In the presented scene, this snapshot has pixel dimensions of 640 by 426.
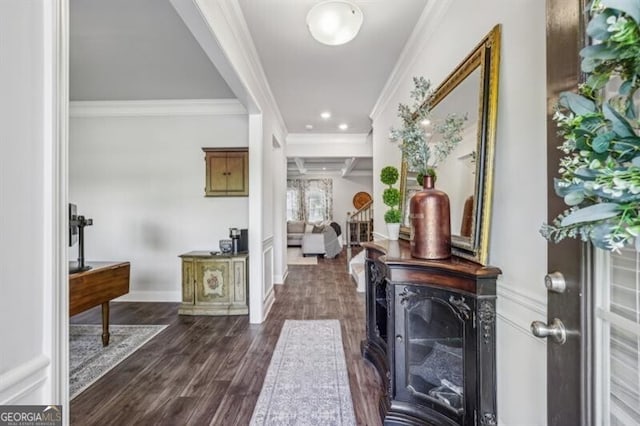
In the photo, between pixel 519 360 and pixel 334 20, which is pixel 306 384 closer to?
pixel 519 360

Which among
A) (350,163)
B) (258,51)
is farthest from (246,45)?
(350,163)

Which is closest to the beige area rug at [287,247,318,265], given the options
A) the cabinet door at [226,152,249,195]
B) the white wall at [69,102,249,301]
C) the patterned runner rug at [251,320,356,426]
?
the white wall at [69,102,249,301]

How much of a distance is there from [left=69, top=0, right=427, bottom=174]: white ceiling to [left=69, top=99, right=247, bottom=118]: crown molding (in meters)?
0.15

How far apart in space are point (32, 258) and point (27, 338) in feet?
0.61

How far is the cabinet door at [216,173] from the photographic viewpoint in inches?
175

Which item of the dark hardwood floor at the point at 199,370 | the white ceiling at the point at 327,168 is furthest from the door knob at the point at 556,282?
the white ceiling at the point at 327,168

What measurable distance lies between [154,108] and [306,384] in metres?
4.07

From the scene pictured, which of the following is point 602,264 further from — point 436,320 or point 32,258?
point 32,258

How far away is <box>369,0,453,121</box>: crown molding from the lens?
2.33m

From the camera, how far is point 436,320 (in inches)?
70.9

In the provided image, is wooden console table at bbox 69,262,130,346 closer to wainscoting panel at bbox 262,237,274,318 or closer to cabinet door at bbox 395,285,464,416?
wainscoting panel at bbox 262,237,274,318

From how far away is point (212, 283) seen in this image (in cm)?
400

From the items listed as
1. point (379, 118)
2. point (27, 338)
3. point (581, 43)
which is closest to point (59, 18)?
point (27, 338)

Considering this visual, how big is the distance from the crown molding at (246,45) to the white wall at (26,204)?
173 centimetres
